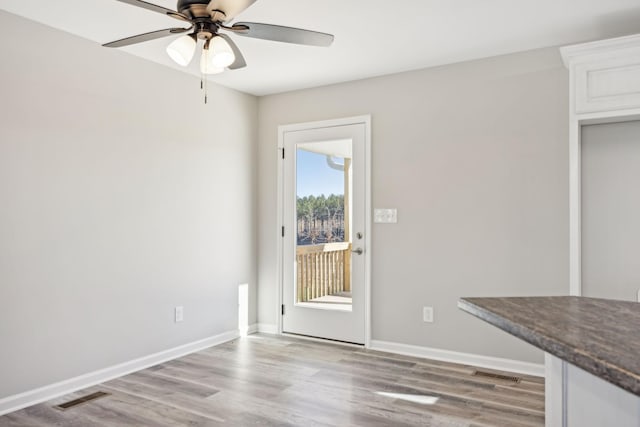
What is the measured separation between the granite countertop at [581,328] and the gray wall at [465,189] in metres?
2.02

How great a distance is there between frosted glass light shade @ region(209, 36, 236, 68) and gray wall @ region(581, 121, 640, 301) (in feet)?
8.56

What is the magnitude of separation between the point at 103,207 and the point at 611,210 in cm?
362

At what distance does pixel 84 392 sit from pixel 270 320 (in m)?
2.00

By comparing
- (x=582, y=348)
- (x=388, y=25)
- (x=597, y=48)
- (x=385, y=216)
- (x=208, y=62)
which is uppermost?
(x=388, y=25)

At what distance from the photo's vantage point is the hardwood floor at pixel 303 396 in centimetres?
278

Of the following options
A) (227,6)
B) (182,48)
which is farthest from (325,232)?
(227,6)

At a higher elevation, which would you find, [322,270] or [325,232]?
[325,232]

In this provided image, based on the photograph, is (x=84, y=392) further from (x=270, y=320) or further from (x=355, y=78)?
(x=355, y=78)

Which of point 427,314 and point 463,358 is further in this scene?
point 427,314

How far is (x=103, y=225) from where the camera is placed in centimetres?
347

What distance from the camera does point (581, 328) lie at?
1214 millimetres

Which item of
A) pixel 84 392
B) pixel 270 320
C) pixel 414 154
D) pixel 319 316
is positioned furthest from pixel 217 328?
pixel 414 154

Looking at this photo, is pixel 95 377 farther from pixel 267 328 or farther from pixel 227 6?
pixel 227 6

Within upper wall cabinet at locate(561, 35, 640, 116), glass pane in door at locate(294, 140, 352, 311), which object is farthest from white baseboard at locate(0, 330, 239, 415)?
upper wall cabinet at locate(561, 35, 640, 116)
